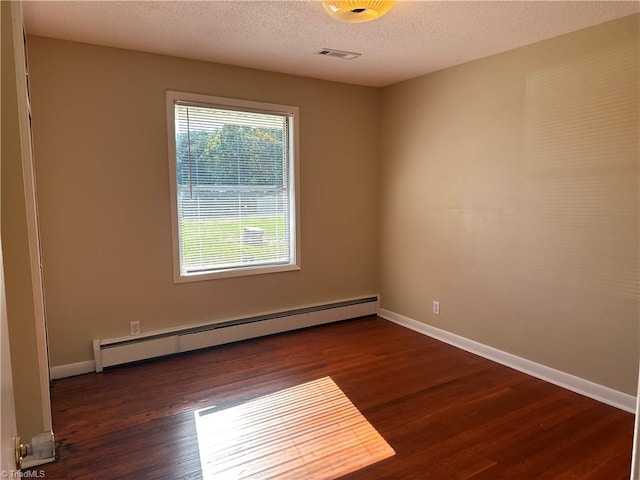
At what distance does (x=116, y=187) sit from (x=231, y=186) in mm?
959

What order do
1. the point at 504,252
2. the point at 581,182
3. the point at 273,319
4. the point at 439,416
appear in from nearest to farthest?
the point at 439,416, the point at 581,182, the point at 504,252, the point at 273,319

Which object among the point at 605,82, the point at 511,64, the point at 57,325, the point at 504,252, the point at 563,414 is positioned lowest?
the point at 563,414

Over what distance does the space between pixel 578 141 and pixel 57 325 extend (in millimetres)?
4040

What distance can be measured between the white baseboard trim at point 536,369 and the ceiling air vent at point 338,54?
2.62 meters

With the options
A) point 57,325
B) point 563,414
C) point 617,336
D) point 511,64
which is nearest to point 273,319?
point 57,325

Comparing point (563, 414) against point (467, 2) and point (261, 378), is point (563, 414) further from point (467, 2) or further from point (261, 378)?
point (467, 2)

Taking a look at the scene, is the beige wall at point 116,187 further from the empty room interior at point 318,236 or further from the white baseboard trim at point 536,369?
the white baseboard trim at point 536,369

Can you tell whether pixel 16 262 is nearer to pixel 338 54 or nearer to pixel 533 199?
pixel 338 54

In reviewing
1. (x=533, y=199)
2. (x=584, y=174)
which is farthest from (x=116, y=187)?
(x=584, y=174)

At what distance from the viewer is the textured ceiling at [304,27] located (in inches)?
98.7

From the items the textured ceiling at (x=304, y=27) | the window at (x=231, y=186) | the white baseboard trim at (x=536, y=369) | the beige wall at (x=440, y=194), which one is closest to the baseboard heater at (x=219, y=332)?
the beige wall at (x=440, y=194)

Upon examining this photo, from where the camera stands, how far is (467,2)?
244cm

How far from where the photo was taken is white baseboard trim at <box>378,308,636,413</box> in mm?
2781

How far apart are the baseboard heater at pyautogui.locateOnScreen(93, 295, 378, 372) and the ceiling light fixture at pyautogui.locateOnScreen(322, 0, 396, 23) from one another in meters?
2.72
